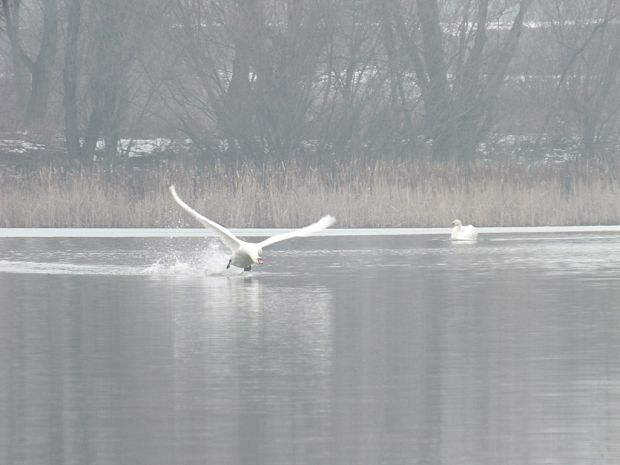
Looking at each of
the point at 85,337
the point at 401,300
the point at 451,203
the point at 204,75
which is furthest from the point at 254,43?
the point at 85,337

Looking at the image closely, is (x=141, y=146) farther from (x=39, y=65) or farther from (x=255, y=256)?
(x=255, y=256)

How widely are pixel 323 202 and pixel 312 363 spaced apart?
67.3 ft

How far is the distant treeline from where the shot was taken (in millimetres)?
42594

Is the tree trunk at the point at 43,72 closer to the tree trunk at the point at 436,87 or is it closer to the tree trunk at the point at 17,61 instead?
the tree trunk at the point at 17,61

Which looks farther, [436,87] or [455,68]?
[455,68]

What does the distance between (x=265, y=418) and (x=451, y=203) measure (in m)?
23.9

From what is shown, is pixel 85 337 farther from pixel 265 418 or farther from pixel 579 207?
pixel 579 207

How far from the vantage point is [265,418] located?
31.7ft

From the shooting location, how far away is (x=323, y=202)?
32.7m

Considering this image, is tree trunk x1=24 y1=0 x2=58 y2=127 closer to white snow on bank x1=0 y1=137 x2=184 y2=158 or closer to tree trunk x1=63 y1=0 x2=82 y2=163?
tree trunk x1=63 y1=0 x2=82 y2=163

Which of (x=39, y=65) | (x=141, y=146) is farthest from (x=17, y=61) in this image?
(x=141, y=146)

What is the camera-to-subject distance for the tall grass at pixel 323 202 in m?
32.6

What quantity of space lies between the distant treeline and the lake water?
782 inches

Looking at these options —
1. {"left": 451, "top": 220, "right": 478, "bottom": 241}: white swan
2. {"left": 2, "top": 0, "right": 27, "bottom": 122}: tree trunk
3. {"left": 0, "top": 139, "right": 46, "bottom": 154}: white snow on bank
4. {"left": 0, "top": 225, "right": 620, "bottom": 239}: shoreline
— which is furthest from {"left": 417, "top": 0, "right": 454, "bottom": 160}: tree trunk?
{"left": 451, "top": 220, "right": 478, "bottom": 241}: white swan
